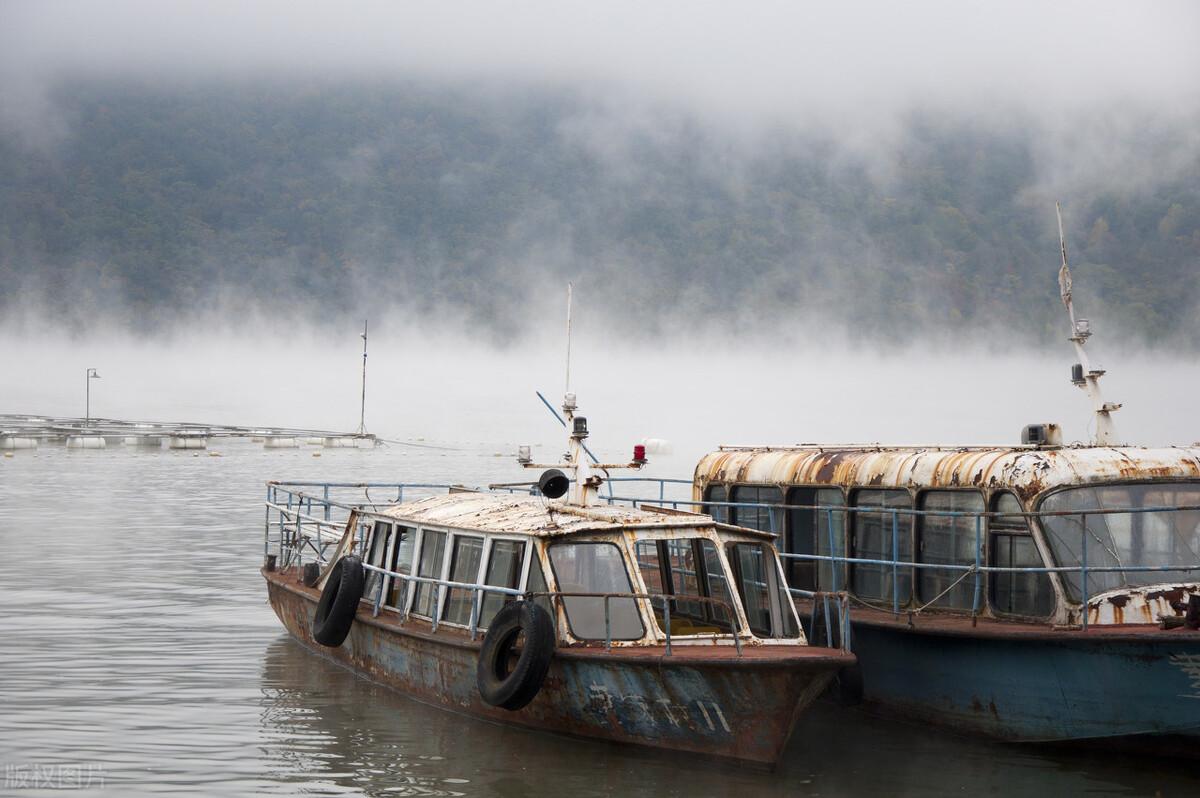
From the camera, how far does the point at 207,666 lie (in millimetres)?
19109

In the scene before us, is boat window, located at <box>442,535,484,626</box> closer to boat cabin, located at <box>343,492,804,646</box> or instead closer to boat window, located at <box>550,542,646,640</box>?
boat cabin, located at <box>343,492,804,646</box>

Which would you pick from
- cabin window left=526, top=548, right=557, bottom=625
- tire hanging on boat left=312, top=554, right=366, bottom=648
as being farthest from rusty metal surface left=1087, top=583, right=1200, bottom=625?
tire hanging on boat left=312, top=554, right=366, bottom=648

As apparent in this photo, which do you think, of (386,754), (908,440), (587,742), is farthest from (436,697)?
(908,440)

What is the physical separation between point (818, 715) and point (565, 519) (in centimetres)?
427

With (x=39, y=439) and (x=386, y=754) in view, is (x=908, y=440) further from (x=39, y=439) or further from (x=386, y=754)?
(x=386, y=754)

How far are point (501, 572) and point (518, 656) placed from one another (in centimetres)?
112

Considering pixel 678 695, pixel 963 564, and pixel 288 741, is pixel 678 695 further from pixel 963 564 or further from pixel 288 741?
pixel 288 741

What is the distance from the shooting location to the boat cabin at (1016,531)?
14289 millimetres

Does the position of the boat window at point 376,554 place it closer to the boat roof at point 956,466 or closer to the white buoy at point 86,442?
the boat roof at point 956,466

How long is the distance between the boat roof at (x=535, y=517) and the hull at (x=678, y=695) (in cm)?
134

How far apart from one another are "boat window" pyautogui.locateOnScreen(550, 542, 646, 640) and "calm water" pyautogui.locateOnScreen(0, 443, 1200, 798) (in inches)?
49.0

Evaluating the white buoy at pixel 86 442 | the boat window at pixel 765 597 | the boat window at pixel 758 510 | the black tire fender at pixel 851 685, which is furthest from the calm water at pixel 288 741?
the white buoy at pixel 86 442

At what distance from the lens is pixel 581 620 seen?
46.7ft

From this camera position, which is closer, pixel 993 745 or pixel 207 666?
pixel 993 745
